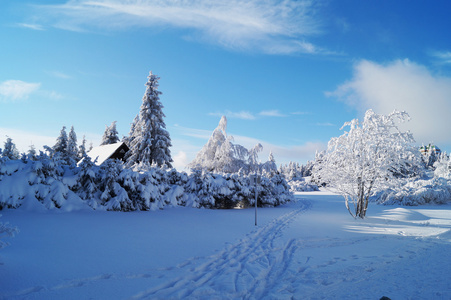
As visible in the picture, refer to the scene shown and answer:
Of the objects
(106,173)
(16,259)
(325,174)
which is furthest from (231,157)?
(16,259)

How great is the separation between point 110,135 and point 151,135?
16675 mm

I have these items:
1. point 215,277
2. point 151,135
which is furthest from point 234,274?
point 151,135

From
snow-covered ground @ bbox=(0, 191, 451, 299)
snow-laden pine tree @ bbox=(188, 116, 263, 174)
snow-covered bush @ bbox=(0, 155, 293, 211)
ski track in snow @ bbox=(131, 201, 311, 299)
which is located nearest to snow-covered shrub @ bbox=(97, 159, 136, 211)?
snow-covered bush @ bbox=(0, 155, 293, 211)

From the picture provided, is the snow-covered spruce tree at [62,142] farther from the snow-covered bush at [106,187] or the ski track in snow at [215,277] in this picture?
the ski track in snow at [215,277]

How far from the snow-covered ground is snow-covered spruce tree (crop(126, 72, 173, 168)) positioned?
15.5m

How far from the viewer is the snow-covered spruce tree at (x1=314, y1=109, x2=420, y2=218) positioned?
13.7 m

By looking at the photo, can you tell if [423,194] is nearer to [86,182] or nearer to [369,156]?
[369,156]

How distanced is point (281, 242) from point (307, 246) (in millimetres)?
837

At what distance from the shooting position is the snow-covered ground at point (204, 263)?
4.13m

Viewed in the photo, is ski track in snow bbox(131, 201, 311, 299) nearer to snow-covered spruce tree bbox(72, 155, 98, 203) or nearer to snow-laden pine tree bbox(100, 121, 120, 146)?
snow-covered spruce tree bbox(72, 155, 98, 203)

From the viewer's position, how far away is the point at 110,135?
38.5 m

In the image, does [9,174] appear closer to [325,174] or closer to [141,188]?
[141,188]

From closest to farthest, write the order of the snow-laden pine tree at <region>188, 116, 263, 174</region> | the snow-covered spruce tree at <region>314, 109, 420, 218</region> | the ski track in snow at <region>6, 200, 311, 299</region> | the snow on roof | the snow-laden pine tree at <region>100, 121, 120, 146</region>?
the ski track in snow at <region>6, 200, 311, 299</region> < the snow-covered spruce tree at <region>314, 109, 420, 218</region> < the snow-laden pine tree at <region>188, 116, 263, 174</region> < the snow on roof < the snow-laden pine tree at <region>100, 121, 120, 146</region>

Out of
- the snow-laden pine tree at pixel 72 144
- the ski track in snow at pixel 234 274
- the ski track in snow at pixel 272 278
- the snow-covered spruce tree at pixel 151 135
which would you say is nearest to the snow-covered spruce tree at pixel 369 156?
the ski track in snow at pixel 272 278
